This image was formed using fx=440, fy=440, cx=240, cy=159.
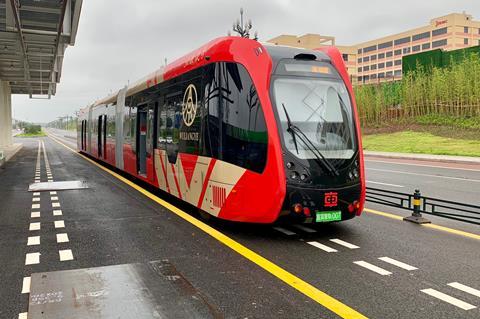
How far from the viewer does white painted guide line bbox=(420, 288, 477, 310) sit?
13.9 ft

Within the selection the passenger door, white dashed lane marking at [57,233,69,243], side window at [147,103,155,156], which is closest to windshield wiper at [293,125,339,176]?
white dashed lane marking at [57,233,69,243]

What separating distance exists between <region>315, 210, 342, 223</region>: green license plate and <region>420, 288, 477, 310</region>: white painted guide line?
2107mm

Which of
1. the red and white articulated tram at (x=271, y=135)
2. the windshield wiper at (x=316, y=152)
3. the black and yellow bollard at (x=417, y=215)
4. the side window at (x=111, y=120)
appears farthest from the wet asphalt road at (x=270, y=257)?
the side window at (x=111, y=120)

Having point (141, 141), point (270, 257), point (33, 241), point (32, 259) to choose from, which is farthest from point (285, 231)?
point (141, 141)

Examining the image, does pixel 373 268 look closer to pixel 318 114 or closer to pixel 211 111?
pixel 318 114

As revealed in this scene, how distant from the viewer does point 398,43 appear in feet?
353

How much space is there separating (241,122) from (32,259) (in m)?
3.49

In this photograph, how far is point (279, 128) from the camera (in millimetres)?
6562

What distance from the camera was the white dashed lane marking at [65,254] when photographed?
5789 mm

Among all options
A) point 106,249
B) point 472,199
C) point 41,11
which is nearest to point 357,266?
point 106,249

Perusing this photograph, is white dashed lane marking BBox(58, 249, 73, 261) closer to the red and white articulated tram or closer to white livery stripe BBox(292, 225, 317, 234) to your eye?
the red and white articulated tram

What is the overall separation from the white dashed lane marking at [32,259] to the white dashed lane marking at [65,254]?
28cm

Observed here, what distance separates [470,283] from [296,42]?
11036 cm

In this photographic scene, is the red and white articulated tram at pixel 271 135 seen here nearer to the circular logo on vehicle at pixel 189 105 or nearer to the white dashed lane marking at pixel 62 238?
the circular logo on vehicle at pixel 189 105
